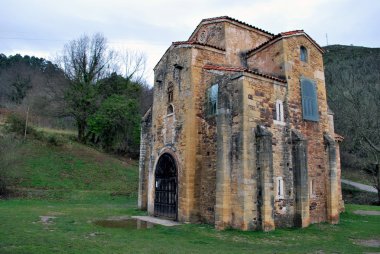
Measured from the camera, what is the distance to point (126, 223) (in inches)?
545

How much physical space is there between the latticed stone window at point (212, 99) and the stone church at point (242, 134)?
47 mm

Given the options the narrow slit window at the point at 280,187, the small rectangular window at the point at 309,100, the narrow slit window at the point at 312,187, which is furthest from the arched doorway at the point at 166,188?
the small rectangular window at the point at 309,100

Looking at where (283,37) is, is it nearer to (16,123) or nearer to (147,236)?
(147,236)

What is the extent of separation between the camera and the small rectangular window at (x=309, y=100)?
50.0 ft

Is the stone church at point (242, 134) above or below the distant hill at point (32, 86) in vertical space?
below

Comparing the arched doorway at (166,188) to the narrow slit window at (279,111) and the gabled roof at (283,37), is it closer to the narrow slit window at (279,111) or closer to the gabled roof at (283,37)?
the narrow slit window at (279,111)

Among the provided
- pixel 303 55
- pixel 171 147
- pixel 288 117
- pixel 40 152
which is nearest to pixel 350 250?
pixel 288 117

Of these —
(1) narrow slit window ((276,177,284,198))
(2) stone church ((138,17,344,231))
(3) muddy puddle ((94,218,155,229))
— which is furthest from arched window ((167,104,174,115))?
(1) narrow slit window ((276,177,284,198))

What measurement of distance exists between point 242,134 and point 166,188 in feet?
17.7

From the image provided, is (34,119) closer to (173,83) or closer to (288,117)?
(173,83)

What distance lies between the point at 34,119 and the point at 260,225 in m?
32.5

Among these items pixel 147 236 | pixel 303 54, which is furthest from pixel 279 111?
pixel 147 236

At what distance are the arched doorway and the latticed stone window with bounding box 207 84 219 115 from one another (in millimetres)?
3101

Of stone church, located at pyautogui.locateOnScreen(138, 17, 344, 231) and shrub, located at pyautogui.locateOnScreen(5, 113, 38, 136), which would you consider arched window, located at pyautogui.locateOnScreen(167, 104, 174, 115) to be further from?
shrub, located at pyautogui.locateOnScreen(5, 113, 38, 136)
